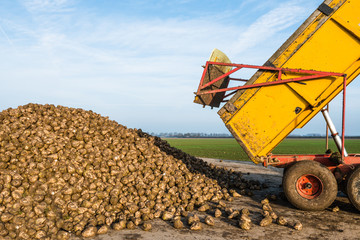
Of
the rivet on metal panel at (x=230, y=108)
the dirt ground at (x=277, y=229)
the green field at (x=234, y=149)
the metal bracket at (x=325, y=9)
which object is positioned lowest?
the dirt ground at (x=277, y=229)

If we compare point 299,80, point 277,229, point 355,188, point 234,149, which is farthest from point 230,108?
point 234,149

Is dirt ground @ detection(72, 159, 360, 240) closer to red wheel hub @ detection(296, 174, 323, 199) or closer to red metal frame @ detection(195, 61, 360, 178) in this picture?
red wheel hub @ detection(296, 174, 323, 199)

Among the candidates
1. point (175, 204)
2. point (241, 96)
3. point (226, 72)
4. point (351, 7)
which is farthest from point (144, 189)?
point (351, 7)

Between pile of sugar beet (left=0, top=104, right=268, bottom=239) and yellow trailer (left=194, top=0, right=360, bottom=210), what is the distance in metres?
1.55

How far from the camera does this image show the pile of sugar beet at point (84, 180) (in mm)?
4637

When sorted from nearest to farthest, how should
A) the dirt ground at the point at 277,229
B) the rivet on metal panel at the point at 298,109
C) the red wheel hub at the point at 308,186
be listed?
1. the dirt ground at the point at 277,229
2. the red wheel hub at the point at 308,186
3. the rivet on metal panel at the point at 298,109

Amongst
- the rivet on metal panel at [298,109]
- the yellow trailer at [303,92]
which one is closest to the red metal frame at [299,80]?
the yellow trailer at [303,92]

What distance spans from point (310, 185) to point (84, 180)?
4417mm

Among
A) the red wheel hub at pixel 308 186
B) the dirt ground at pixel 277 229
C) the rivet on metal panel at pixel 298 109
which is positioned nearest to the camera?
the dirt ground at pixel 277 229

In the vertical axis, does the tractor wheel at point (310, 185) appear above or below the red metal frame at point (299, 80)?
below

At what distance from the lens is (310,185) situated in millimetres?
5535

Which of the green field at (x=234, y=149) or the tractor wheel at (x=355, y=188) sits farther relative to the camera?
the green field at (x=234, y=149)

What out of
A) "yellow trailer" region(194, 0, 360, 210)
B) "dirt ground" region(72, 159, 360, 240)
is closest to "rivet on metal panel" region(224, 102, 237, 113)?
"yellow trailer" region(194, 0, 360, 210)

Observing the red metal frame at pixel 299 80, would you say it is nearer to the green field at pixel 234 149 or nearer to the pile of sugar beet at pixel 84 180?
the pile of sugar beet at pixel 84 180
